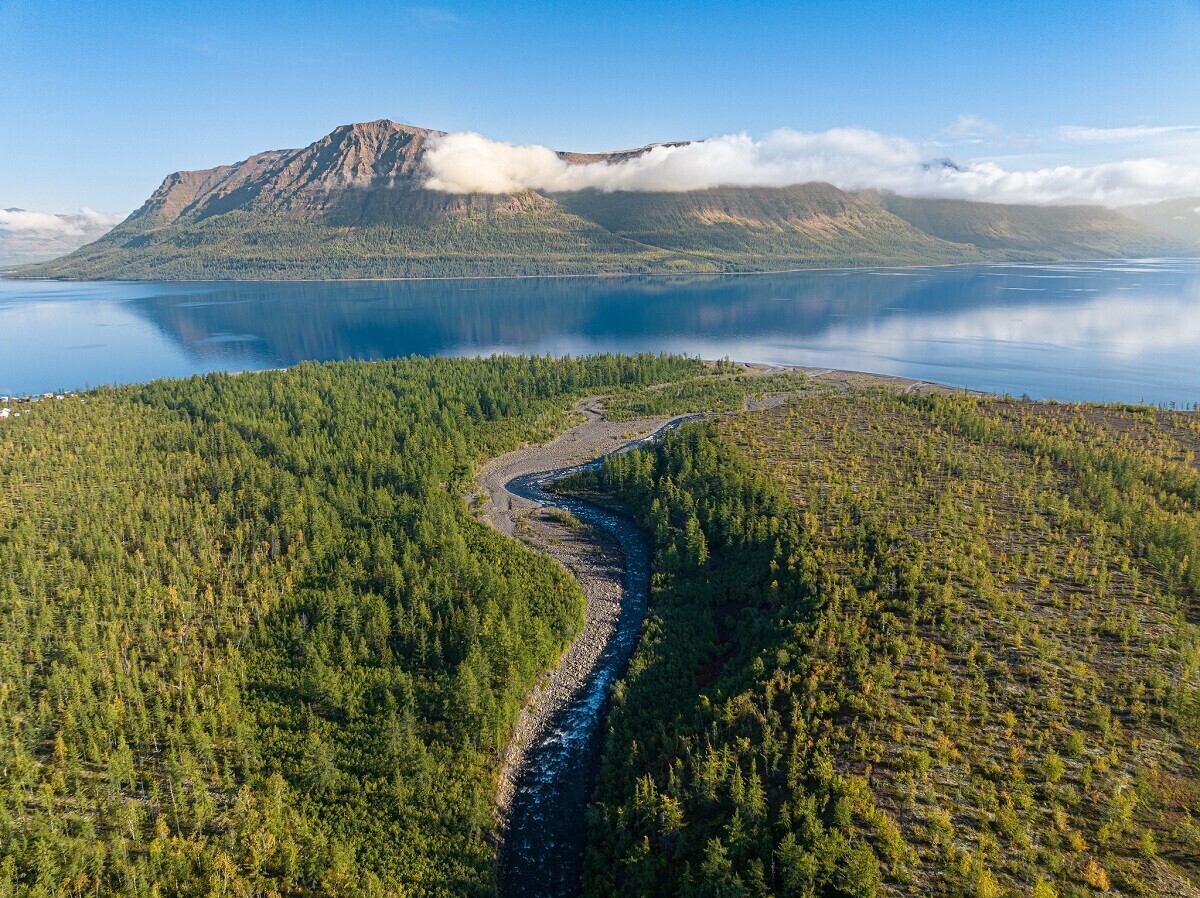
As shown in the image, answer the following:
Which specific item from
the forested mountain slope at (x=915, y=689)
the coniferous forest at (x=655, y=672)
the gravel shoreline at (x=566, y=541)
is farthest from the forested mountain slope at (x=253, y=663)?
the forested mountain slope at (x=915, y=689)

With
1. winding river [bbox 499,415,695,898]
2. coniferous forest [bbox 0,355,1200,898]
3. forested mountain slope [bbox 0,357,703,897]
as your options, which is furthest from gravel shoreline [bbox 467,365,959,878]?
coniferous forest [bbox 0,355,1200,898]

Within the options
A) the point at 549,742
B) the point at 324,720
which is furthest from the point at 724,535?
the point at 324,720

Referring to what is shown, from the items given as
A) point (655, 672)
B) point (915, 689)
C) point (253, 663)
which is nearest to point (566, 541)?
point (655, 672)

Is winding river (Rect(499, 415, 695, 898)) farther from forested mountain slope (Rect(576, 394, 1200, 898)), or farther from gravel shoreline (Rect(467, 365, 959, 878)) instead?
forested mountain slope (Rect(576, 394, 1200, 898))

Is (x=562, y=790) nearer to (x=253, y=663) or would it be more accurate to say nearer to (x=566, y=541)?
(x=253, y=663)

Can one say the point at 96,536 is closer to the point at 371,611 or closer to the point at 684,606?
the point at 371,611
